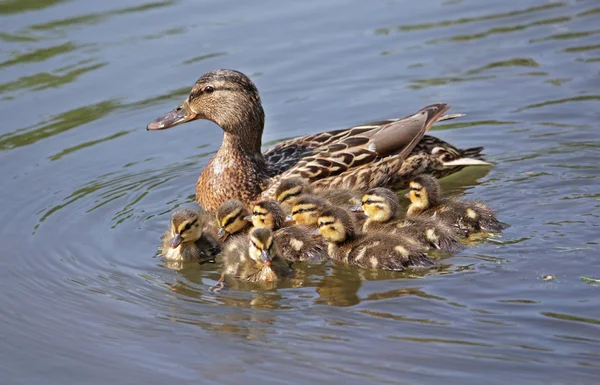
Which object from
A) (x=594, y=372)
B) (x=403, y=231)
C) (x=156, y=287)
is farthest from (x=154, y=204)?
(x=594, y=372)

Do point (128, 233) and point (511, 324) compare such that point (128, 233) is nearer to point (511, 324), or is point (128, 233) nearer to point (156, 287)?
point (156, 287)

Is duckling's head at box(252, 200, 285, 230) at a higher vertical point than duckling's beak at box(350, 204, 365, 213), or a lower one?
higher

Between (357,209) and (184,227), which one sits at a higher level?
(184,227)

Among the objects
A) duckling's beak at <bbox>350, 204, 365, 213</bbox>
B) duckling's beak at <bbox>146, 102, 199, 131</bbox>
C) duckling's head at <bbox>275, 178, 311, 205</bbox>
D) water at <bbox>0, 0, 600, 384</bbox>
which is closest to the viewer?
water at <bbox>0, 0, 600, 384</bbox>

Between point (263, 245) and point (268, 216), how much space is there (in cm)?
73

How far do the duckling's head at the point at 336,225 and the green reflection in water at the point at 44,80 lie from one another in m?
3.98

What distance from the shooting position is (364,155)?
760 cm

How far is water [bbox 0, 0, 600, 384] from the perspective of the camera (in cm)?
522

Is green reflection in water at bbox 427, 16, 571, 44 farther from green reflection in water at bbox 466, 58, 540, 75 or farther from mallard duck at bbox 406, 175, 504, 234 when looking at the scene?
mallard duck at bbox 406, 175, 504, 234

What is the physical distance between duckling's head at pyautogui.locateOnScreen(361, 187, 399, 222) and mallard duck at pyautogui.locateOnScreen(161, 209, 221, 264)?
3.28 feet

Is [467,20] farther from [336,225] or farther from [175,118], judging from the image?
[336,225]

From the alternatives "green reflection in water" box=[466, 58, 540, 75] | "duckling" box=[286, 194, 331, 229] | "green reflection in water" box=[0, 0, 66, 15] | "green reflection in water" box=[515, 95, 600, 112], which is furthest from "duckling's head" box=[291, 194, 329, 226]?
"green reflection in water" box=[0, 0, 66, 15]

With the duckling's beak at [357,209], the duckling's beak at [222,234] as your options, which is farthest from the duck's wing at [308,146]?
the duckling's beak at [222,234]

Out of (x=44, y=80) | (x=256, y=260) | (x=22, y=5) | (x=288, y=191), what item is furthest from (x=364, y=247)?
(x=22, y=5)
